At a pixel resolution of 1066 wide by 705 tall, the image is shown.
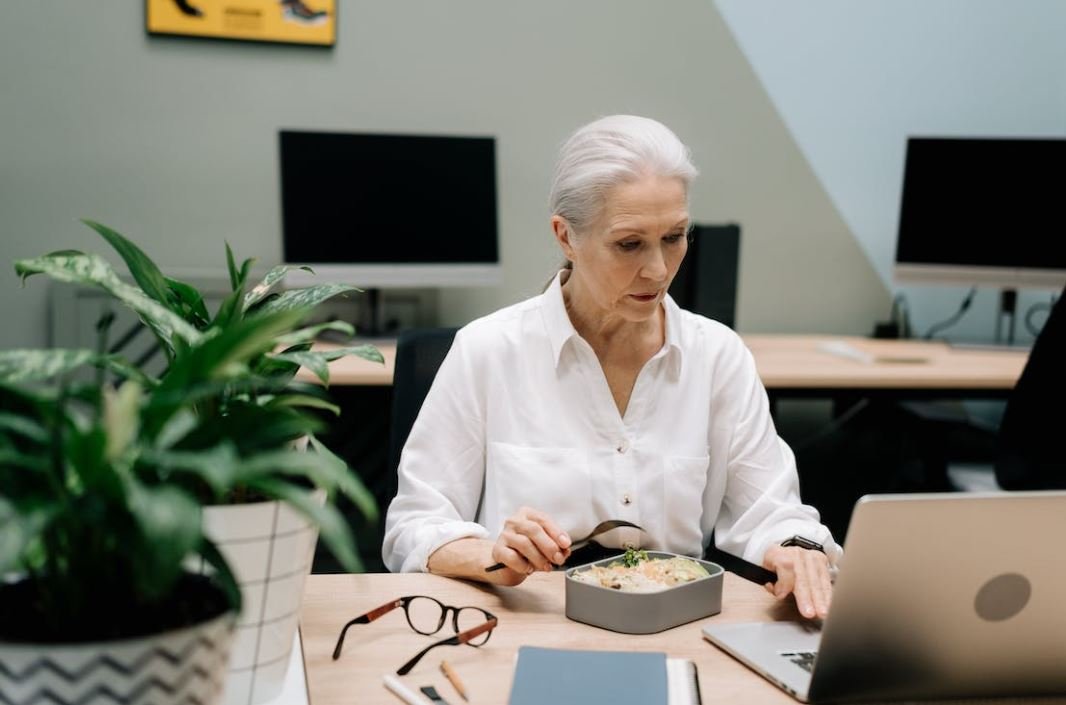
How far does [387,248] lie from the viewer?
2.93 m

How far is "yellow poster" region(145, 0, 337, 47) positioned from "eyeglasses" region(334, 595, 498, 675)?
227cm

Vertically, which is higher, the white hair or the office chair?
the white hair

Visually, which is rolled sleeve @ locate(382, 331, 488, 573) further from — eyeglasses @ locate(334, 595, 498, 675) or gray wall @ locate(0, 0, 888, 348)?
gray wall @ locate(0, 0, 888, 348)

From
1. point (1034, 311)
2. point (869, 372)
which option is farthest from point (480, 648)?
point (1034, 311)

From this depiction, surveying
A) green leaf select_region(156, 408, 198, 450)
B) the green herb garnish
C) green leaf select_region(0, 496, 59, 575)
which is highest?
green leaf select_region(156, 408, 198, 450)

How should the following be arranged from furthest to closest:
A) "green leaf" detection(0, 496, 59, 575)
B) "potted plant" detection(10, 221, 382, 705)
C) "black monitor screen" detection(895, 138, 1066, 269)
Result: "black monitor screen" detection(895, 138, 1066, 269) < "potted plant" detection(10, 221, 382, 705) < "green leaf" detection(0, 496, 59, 575)

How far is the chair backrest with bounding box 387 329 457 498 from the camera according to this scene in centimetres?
166

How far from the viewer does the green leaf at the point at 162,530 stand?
568 millimetres

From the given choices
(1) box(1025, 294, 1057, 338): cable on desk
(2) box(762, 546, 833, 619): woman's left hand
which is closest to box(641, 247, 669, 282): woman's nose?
(2) box(762, 546, 833, 619): woman's left hand

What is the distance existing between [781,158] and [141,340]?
6.88 ft

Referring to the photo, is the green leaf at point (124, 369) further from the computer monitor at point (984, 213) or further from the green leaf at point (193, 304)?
the computer monitor at point (984, 213)

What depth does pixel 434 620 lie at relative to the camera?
115 centimetres

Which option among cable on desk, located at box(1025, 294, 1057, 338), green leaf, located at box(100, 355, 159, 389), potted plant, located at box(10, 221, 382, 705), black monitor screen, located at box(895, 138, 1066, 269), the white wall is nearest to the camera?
potted plant, located at box(10, 221, 382, 705)

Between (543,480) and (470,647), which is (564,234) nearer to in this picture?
(543,480)
